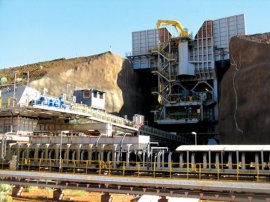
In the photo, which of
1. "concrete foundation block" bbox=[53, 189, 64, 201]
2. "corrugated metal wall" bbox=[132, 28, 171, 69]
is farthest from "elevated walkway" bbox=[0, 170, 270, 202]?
"corrugated metal wall" bbox=[132, 28, 171, 69]

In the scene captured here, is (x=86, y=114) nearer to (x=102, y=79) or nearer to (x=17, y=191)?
(x=17, y=191)

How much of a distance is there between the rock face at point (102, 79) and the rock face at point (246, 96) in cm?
2684

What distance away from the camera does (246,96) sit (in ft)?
162

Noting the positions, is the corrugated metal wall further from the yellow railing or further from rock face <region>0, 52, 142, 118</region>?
the yellow railing

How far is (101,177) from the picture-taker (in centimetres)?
2664

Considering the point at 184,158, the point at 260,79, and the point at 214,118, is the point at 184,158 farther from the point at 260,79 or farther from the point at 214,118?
the point at 214,118

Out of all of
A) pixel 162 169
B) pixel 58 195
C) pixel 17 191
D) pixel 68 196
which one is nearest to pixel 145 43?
pixel 162 169

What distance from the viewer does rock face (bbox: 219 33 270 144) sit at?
44.9 meters

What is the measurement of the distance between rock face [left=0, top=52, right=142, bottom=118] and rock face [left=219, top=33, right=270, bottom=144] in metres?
26.8

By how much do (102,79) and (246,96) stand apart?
37.2 metres

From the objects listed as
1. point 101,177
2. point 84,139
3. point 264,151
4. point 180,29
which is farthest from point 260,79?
point 180,29

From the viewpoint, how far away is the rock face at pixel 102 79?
70250 millimetres

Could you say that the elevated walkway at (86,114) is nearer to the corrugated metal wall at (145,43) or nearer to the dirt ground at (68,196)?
the dirt ground at (68,196)

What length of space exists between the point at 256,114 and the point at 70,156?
980 inches
